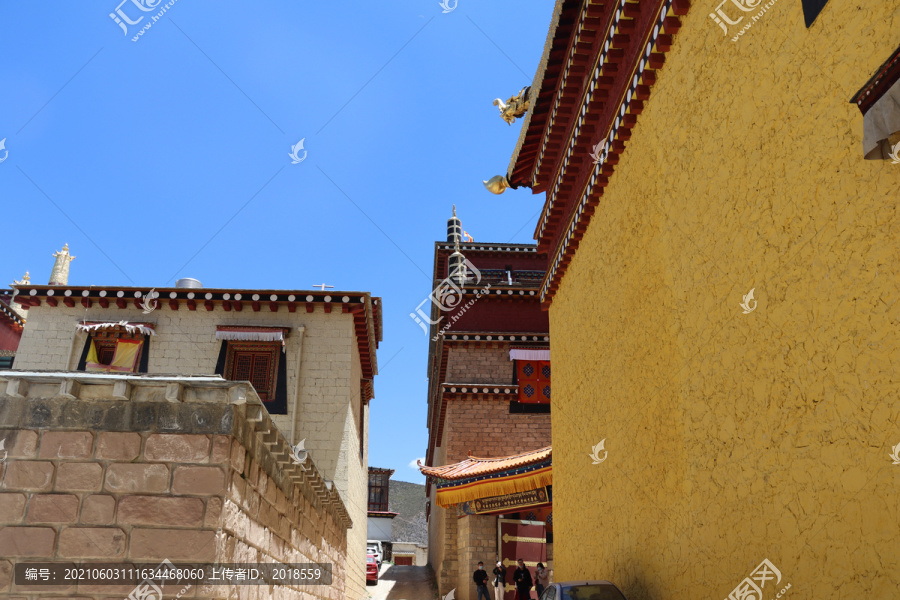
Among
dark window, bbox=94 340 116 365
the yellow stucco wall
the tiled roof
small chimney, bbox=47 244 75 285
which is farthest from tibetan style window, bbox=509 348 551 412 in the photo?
small chimney, bbox=47 244 75 285

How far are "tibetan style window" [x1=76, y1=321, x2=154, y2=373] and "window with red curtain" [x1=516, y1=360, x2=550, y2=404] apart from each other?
32.1ft

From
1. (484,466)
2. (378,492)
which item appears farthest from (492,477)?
(378,492)

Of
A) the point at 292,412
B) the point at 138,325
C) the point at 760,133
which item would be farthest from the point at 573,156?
the point at 138,325

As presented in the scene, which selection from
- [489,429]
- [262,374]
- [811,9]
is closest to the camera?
[811,9]

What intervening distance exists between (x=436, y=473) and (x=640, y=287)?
10.4m

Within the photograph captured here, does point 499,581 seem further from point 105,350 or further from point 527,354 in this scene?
point 105,350

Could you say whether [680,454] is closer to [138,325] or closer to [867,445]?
[867,445]

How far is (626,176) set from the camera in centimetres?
724

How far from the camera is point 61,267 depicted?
1132 inches

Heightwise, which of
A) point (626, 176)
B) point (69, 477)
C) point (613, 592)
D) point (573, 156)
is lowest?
point (613, 592)

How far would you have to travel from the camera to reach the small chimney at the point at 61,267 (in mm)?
28344

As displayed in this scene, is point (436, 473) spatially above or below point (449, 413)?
below

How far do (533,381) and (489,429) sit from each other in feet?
6.08

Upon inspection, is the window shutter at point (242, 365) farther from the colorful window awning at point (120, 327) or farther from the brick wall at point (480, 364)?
the brick wall at point (480, 364)
